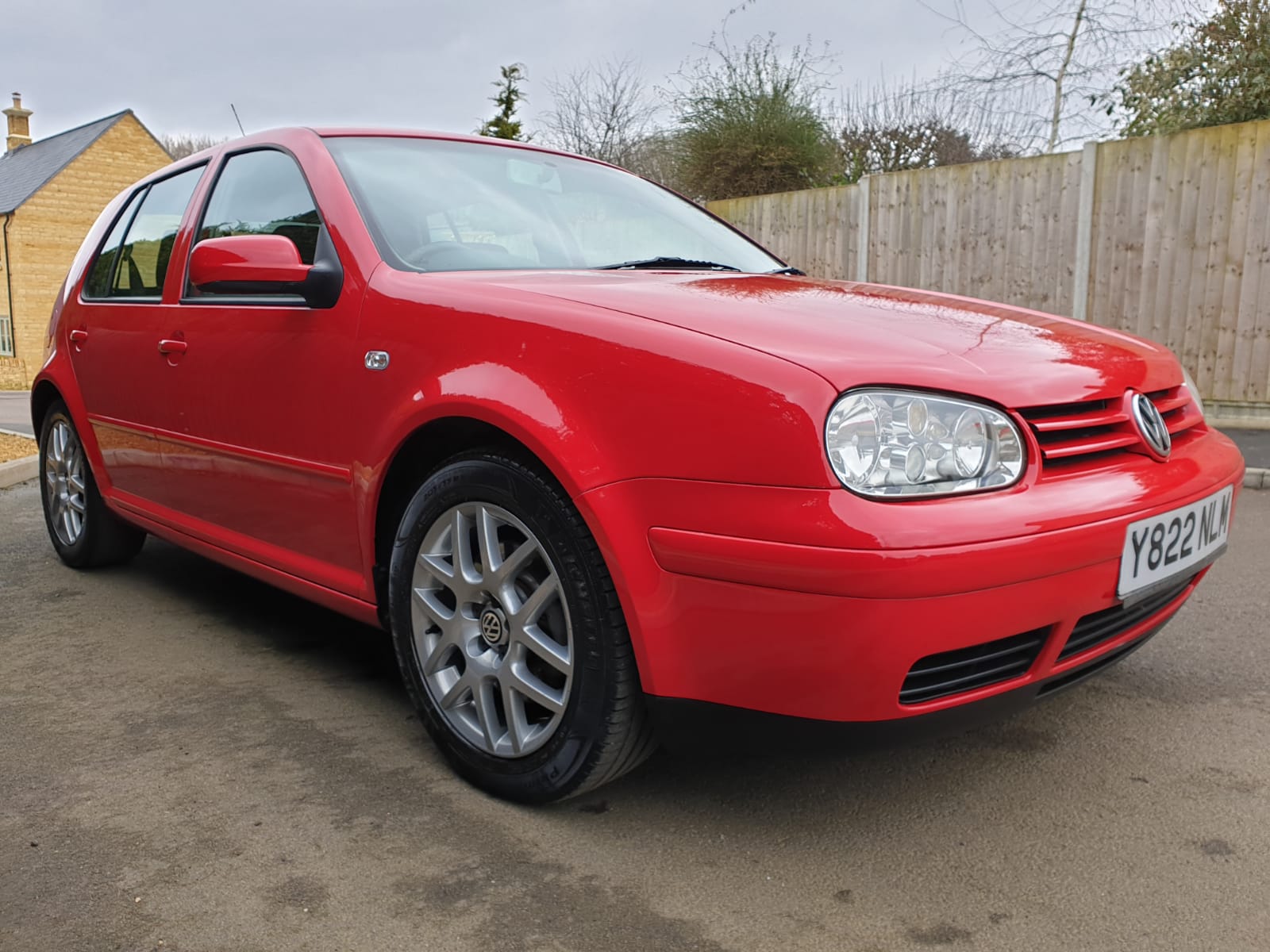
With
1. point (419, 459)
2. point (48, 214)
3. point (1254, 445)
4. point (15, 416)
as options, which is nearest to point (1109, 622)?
point (419, 459)

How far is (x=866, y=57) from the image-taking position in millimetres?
14641

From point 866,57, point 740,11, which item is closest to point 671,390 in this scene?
point 740,11

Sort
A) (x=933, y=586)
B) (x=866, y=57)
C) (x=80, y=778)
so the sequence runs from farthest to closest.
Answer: (x=866, y=57) → (x=80, y=778) → (x=933, y=586)

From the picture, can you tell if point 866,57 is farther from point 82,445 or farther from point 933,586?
point 933,586

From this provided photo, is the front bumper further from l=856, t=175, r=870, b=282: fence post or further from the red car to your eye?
l=856, t=175, r=870, b=282: fence post

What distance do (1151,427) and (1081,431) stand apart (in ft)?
0.78

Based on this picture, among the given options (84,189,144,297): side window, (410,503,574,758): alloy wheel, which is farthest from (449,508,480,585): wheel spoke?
(84,189,144,297): side window

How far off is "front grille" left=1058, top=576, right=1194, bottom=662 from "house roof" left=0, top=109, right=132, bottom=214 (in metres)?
35.8

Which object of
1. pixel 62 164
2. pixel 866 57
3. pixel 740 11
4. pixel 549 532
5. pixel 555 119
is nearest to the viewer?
pixel 549 532

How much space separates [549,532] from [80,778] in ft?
4.07

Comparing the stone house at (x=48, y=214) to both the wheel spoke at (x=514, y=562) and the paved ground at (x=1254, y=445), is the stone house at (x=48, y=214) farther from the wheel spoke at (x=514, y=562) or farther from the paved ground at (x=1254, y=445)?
the wheel spoke at (x=514, y=562)

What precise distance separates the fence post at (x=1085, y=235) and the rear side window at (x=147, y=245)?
637cm

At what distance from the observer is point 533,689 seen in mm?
2125

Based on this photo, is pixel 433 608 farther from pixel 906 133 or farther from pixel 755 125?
pixel 906 133
